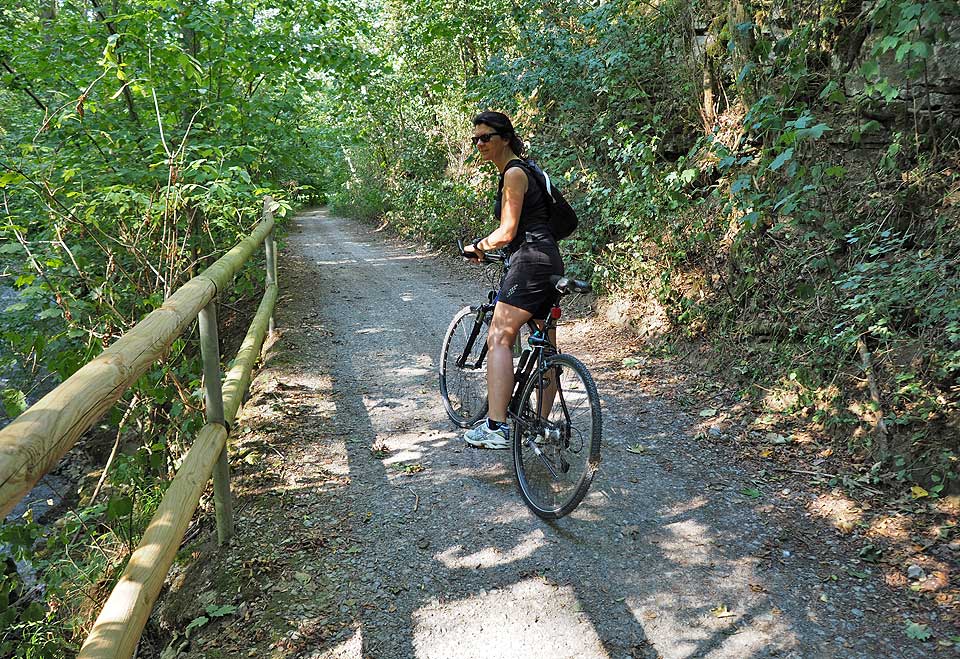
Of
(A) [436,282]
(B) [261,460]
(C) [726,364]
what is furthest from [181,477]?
(A) [436,282]

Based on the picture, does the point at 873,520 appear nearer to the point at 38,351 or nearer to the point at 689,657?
the point at 689,657

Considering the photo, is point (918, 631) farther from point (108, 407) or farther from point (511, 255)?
point (108, 407)

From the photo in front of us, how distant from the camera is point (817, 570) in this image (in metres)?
3.32

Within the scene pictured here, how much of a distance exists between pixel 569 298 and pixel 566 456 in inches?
201

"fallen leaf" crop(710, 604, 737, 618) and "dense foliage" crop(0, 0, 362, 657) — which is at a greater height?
"dense foliage" crop(0, 0, 362, 657)

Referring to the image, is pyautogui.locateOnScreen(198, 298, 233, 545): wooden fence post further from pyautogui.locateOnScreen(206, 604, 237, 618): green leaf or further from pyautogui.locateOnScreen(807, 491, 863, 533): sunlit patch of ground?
pyautogui.locateOnScreen(807, 491, 863, 533): sunlit patch of ground

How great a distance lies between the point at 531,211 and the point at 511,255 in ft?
1.11

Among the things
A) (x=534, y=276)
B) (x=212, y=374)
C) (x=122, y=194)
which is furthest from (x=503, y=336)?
(x=122, y=194)

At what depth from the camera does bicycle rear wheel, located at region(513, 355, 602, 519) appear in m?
3.57

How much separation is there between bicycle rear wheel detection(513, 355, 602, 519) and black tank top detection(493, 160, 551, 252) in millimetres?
790

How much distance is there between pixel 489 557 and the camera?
3.46m

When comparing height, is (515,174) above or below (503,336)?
above

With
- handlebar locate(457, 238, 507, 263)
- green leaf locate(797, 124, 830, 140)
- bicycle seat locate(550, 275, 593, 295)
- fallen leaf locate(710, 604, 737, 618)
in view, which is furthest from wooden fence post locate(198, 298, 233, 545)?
green leaf locate(797, 124, 830, 140)

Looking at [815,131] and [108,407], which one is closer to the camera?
[108,407]
